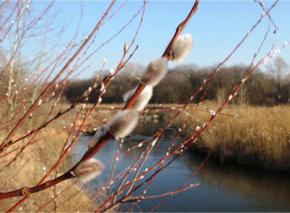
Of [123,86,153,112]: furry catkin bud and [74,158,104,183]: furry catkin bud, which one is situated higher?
[123,86,153,112]: furry catkin bud

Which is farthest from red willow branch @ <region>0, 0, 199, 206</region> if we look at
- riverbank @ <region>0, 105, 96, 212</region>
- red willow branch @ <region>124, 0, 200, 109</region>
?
riverbank @ <region>0, 105, 96, 212</region>

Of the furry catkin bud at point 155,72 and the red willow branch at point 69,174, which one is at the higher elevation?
the furry catkin bud at point 155,72

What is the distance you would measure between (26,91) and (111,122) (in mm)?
738

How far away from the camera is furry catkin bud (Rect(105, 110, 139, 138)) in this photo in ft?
1.24

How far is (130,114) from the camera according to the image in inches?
15.1

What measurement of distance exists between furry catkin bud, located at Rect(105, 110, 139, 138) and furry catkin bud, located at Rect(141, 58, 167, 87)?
0.04 meters

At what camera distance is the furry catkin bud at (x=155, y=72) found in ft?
1.32

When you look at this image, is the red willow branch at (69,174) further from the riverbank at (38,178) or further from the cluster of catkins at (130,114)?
the riverbank at (38,178)

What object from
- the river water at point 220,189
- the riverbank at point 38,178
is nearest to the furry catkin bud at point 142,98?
the riverbank at point 38,178

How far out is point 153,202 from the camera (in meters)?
4.97

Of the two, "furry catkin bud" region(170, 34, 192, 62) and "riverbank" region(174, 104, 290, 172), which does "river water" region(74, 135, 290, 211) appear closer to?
"riverbank" region(174, 104, 290, 172)

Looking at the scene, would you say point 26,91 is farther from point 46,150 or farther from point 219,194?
point 46,150

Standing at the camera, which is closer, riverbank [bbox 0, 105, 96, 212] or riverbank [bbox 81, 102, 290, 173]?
riverbank [bbox 0, 105, 96, 212]

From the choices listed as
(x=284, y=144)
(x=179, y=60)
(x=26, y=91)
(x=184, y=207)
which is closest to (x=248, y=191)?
(x=184, y=207)
